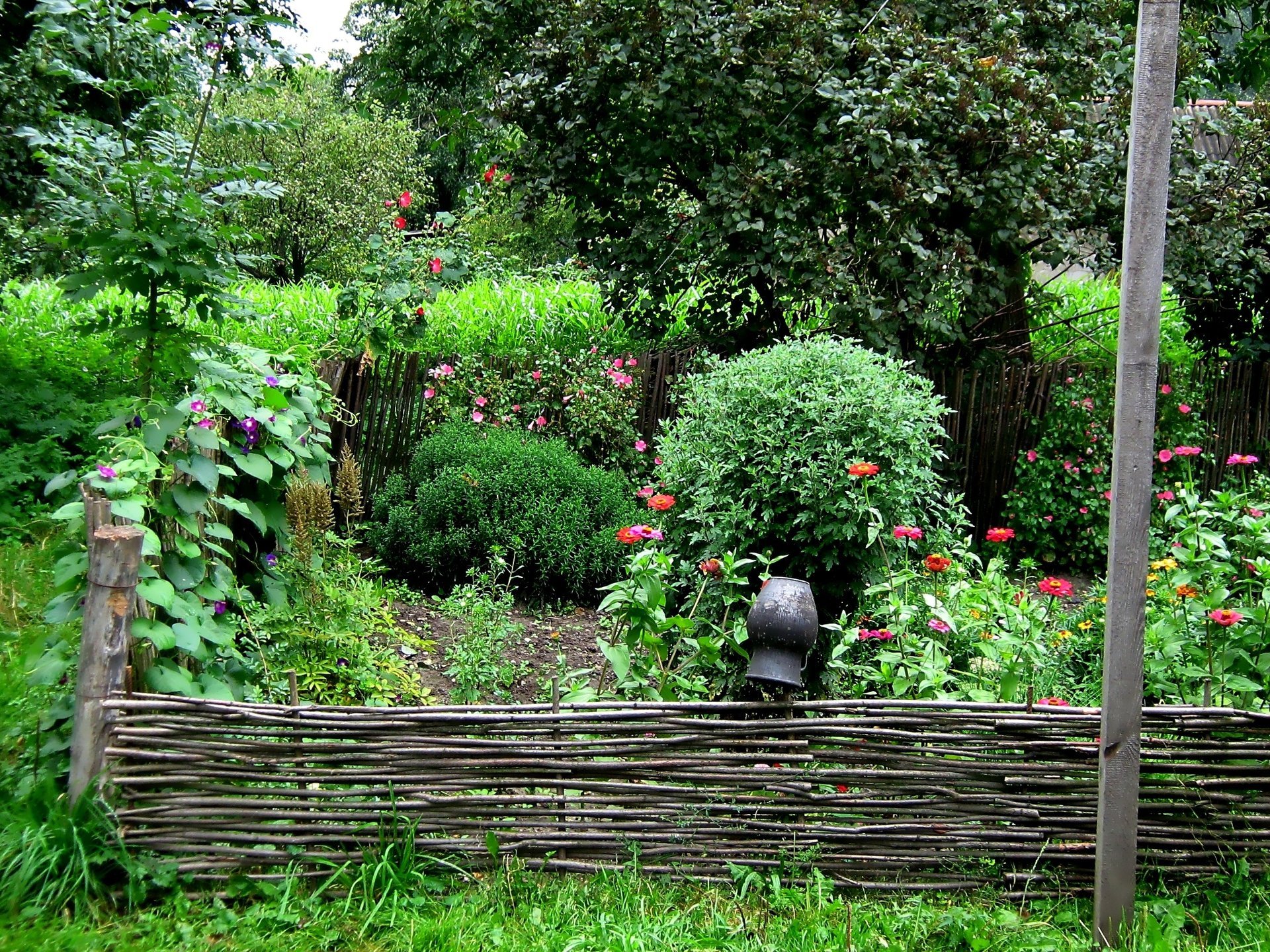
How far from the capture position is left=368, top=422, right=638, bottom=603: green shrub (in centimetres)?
542

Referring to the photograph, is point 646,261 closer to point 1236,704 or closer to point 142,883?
point 1236,704

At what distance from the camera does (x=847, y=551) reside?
414cm

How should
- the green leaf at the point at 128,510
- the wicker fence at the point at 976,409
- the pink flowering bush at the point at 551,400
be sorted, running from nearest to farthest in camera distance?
the green leaf at the point at 128,510, the wicker fence at the point at 976,409, the pink flowering bush at the point at 551,400

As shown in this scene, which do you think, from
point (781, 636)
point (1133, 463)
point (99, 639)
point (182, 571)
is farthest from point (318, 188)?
point (1133, 463)

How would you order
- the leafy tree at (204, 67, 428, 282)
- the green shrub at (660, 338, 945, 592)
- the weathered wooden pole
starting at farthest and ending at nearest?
the leafy tree at (204, 67, 428, 282) < the green shrub at (660, 338, 945, 592) < the weathered wooden pole

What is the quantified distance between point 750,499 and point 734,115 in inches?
135

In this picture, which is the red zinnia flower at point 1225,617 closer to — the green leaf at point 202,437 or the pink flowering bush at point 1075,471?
the green leaf at point 202,437

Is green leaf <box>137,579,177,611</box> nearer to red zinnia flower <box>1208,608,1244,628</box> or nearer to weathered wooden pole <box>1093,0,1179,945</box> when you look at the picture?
weathered wooden pole <box>1093,0,1179,945</box>

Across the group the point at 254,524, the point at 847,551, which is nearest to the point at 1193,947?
the point at 847,551

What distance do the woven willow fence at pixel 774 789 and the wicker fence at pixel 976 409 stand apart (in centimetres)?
364

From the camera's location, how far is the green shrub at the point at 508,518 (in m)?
5.42

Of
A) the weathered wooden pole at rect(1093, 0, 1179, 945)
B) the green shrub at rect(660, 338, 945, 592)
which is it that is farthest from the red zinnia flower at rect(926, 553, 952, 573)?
the weathered wooden pole at rect(1093, 0, 1179, 945)

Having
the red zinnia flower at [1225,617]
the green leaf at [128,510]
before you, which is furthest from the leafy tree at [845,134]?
the green leaf at [128,510]

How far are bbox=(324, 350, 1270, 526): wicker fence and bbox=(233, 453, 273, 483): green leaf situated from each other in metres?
2.52
